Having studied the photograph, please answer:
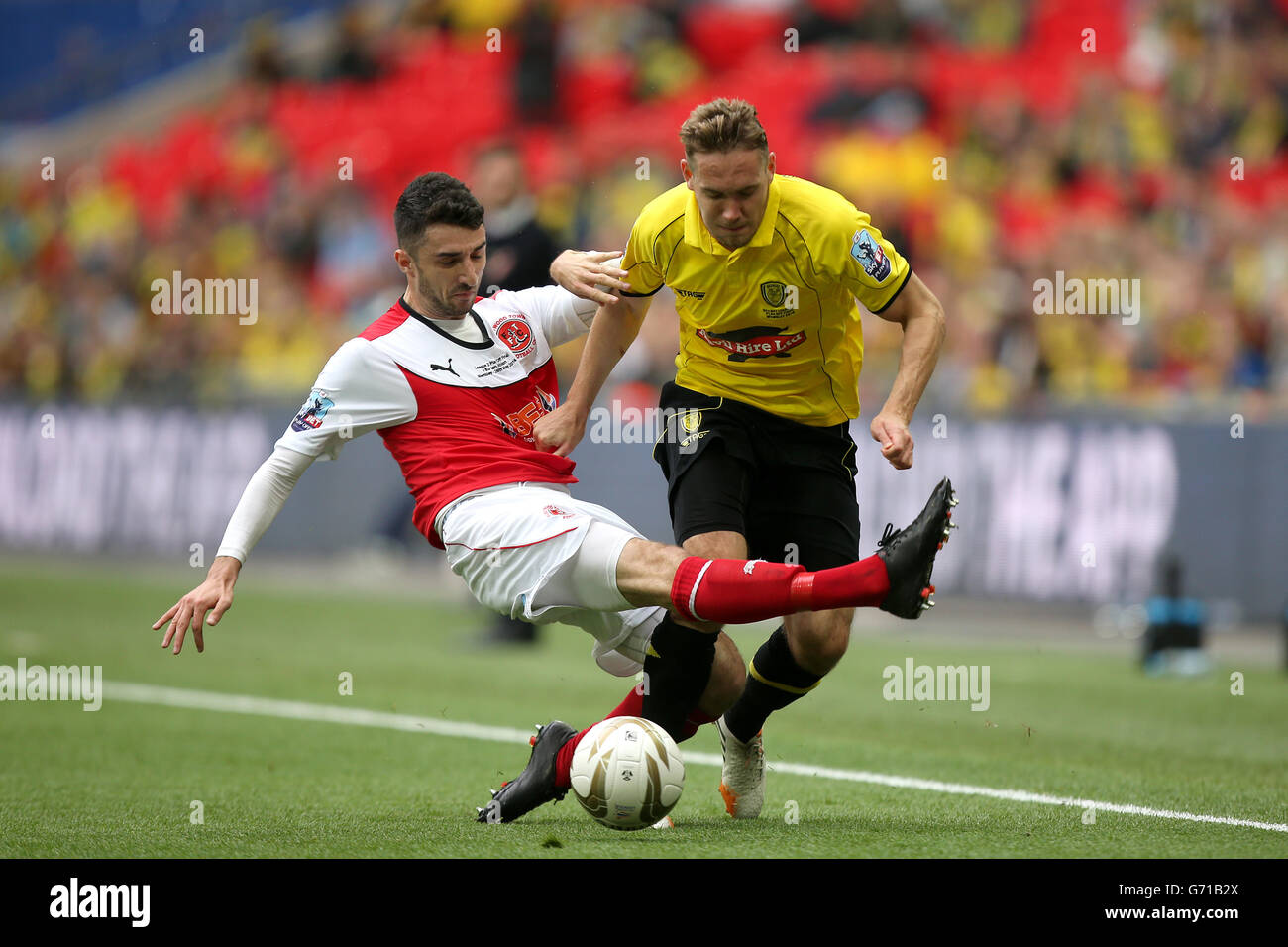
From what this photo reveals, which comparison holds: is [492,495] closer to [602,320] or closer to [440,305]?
[440,305]

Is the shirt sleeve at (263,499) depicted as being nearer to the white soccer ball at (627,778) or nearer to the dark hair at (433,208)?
the dark hair at (433,208)

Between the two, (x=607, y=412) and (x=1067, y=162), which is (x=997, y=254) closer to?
(x=1067, y=162)

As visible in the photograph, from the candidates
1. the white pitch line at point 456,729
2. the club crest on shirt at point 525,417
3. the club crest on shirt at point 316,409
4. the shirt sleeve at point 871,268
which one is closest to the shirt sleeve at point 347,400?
the club crest on shirt at point 316,409

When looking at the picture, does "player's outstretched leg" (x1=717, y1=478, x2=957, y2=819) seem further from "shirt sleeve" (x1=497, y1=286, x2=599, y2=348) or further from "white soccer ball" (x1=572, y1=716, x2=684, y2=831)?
"shirt sleeve" (x1=497, y1=286, x2=599, y2=348)

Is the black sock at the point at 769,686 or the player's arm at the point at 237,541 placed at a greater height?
the player's arm at the point at 237,541

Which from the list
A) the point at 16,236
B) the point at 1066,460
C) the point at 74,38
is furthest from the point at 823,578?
the point at 74,38

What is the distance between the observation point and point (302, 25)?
81.5 feet

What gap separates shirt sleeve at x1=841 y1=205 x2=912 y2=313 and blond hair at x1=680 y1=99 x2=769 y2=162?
0.48 metres

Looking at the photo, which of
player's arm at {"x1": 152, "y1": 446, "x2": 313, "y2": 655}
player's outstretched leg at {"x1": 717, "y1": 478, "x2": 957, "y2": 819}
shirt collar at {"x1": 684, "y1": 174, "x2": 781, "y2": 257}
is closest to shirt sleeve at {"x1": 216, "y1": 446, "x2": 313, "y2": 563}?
player's arm at {"x1": 152, "y1": 446, "x2": 313, "y2": 655}

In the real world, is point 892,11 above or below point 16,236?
above

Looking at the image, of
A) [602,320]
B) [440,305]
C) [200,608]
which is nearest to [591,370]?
[602,320]

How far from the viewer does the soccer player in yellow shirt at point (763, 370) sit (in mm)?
5512

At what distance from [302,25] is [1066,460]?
16.3 m

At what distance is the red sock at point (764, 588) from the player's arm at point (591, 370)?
34.9 inches
